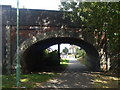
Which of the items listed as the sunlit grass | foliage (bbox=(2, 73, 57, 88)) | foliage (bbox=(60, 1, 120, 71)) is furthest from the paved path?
foliage (bbox=(60, 1, 120, 71))

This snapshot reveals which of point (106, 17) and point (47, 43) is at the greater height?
point (106, 17)

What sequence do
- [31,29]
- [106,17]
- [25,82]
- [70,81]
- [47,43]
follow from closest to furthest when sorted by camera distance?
[106,17], [25,82], [70,81], [31,29], [47,43]

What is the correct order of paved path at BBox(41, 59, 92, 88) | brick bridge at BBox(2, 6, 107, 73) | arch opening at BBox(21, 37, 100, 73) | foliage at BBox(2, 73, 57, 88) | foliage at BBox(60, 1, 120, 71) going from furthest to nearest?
arch opening at BBox(21, 37, 100, 73) < brick bridge at BBox(2, 6, 107, 73) < paved path at BBox(41, 59, 92, 88) < foliage at BBox(2, 73, 57, 88) < foliage at BBox(60, 1, 120, 71)

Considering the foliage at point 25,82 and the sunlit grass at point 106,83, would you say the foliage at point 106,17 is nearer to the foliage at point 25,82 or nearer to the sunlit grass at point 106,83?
the sunlit grass at point 106,83

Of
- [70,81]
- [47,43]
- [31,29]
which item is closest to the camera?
[70,81]

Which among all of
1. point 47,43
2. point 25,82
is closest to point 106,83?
point 25,82

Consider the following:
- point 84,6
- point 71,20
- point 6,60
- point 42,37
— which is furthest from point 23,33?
point 84,6

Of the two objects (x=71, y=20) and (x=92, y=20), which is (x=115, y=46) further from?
(x=71, y=20)

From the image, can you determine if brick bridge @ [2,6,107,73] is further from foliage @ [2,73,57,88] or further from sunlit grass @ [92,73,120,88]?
sunlit grass @ [92,73,120,88]

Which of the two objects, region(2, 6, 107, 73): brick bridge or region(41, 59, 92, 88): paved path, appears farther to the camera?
region(2, 6, 107, 73): brick bridge

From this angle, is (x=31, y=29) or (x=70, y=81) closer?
(x=70, y=81)

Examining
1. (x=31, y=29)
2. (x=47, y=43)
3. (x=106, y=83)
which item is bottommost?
(x=106, y=83)

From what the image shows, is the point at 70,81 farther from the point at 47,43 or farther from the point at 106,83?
the point at 47,43

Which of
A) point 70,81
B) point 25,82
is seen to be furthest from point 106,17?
point 25,82
